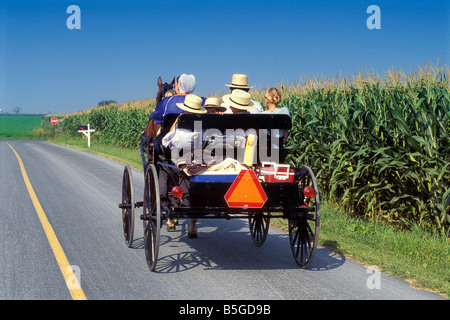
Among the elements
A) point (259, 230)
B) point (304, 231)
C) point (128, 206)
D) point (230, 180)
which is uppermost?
point (230, 180)

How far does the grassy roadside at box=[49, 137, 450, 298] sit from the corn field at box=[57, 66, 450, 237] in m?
0.44

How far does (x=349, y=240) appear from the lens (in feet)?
28.9

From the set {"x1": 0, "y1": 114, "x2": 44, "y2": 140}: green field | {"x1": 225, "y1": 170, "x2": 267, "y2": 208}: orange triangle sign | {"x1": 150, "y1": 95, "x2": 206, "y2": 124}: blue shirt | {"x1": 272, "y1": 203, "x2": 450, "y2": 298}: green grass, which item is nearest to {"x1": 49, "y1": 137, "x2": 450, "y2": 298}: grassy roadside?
{"x1": 272, "y1": 203, "x2": 450, "y2": 298}: green grass

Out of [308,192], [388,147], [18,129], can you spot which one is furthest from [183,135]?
[18,129]

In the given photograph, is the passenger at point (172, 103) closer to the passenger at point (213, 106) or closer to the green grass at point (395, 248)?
the passenger at point (213, 106)

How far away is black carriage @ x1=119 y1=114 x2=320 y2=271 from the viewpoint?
21.8 ft

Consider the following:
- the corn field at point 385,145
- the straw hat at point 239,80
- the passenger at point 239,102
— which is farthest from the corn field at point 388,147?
the passenger at point 239,102

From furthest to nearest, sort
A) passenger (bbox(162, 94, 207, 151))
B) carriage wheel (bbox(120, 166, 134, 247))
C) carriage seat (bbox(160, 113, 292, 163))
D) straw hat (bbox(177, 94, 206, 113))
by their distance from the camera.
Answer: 1. carriage wheel (bbox(120, 166, 134, 247))
2. straw hat (bbox(177, 94, 206, 113))
3. passenger (bbox(162, 94, 207, 151))
4. carriage seat (bbox(160, 113, 292, 163))

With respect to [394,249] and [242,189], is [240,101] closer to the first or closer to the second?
[242,189]

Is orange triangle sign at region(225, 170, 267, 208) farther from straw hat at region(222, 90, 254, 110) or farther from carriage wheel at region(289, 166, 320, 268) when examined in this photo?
straw hat at region(222, 90, 254, 110)

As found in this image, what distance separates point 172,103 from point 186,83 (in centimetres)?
71

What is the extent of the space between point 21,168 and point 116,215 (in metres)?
11.2

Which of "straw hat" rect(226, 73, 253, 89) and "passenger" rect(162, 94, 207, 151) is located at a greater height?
"straw hat" rect(226, 73, 253, 89)

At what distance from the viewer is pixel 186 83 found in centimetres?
882
